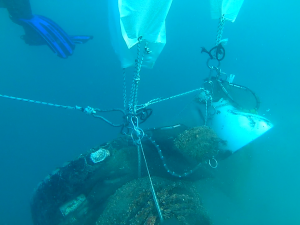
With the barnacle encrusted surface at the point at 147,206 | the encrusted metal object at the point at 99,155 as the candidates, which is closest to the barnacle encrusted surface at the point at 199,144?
the barnacle encrusted surface at the point at 147,206

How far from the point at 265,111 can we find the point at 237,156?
192 inches

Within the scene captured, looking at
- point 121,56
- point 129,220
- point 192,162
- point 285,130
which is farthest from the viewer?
point 285,130

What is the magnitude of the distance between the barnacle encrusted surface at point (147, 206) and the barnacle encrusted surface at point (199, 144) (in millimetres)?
571

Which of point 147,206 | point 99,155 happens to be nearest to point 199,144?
point 147,206

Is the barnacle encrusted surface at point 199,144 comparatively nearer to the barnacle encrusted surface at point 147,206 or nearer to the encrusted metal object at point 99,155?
the barnacle encrusted surface at point 147,206

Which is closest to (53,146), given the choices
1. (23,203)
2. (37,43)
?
A: (23,203)

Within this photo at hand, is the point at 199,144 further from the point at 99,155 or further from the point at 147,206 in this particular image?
the point at 99,155

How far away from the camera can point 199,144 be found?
11.1ft

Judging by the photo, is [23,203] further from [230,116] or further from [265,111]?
[265,111]

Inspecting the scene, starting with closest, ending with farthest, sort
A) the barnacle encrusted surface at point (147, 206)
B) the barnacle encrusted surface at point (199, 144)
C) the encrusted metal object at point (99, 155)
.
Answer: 1. the barnacle encrusted surface at point (147, 206)
2. the barnacle encrusted surface at point (199, 144)
3. the encrusted metal object at point (99, 155)

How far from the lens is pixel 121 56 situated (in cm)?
342

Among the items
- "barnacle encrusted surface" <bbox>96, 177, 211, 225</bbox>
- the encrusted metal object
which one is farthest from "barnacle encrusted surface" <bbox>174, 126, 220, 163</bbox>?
the encrusted metal object

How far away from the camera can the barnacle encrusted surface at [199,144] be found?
339 cm

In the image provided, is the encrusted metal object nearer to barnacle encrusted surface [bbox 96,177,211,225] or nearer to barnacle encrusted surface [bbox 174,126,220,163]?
barnacle encrusted surface [bbox 96,177,211,225]
